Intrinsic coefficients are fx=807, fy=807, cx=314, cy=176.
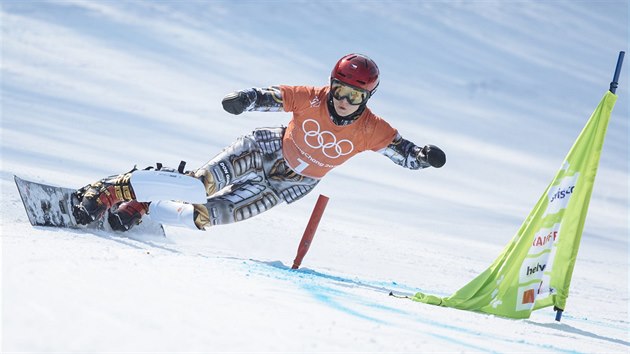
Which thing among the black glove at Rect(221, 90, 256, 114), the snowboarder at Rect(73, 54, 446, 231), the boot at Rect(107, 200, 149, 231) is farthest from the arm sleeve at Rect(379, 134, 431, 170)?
the boot at Rect(107, 200, 149, 231)

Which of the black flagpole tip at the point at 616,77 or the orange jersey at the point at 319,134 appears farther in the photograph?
the orange jersey at the point at 319,134

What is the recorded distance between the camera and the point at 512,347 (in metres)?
3.86

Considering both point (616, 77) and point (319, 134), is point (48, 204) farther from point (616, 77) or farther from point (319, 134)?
point (616, 77)

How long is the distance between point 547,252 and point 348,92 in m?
1.87

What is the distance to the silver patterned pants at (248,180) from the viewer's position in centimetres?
624

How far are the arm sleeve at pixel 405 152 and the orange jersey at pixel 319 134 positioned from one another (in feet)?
0.18

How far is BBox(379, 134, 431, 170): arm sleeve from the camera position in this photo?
21.1 feet

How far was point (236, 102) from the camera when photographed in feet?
19.7

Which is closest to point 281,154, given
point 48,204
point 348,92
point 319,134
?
point 319,134

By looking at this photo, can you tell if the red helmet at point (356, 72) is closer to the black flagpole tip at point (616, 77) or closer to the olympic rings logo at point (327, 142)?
the olympic rings logo at point (327, 142)

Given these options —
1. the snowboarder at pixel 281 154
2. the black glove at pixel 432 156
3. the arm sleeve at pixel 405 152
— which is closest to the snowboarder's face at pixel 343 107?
the snowboarder at pixel 281 154

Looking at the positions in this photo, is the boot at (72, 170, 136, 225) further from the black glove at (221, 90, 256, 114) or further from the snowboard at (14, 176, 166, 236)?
the black glove at (221, 90, 256, 114)

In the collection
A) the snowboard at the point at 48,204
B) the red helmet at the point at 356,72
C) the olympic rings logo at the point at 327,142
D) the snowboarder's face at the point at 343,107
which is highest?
the red helmet at the point at 356,72

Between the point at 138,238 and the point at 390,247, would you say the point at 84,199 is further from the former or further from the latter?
the point at 390,247
